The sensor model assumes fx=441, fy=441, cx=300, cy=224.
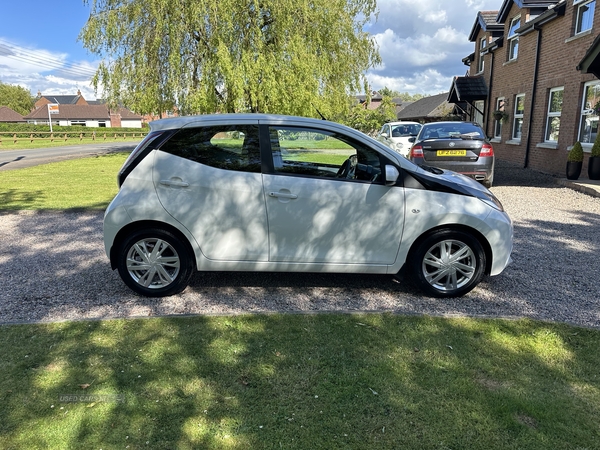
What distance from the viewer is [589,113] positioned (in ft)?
39.8

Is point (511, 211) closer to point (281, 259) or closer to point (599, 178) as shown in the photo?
point (599, 178)

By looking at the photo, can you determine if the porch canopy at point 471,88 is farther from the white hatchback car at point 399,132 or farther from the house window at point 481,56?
the white hatchback car at point 399,132

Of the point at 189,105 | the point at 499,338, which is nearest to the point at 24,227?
the point at 499,338

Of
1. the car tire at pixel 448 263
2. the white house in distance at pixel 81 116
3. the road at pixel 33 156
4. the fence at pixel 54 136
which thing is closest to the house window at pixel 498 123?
the car tire at pixel 448 263

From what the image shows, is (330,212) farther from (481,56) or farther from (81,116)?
(81,116)

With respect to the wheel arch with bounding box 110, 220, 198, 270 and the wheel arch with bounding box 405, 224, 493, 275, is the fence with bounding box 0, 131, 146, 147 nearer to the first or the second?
the wheel arch with bounding box 110, 220, 198, 270

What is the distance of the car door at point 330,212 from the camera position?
4129 mm

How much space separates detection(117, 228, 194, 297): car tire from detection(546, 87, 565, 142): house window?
13823mm

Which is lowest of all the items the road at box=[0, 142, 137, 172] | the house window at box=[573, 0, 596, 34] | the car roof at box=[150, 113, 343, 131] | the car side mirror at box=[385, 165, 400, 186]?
the road at box=[0, 142, 137, 172]

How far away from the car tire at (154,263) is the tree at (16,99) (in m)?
118

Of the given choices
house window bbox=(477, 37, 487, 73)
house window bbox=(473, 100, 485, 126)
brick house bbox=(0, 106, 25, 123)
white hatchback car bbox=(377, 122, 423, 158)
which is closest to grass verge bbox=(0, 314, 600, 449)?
white hatchback car bbox=(377, 122, 423, 158)

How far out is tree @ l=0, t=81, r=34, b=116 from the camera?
Answer: 3962 inches

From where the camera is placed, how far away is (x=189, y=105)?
18.1 m

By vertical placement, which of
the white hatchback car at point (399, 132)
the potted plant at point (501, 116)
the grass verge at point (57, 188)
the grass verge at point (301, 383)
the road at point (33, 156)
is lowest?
the grass verge at point (301, 383)
